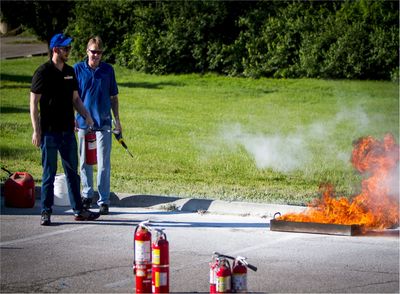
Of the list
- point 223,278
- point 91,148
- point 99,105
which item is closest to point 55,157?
point 91,148

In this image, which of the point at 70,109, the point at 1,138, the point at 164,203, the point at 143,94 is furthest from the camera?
the point at 143,94

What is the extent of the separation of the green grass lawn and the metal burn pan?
145 centimetres

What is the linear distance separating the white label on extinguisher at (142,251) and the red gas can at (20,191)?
14.4 ft

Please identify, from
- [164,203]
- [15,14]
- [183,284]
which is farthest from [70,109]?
[15,14]

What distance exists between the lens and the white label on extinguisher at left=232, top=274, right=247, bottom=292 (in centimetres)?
662

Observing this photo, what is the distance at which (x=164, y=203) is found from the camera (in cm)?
1137

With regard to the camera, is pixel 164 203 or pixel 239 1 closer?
pixel 164 203

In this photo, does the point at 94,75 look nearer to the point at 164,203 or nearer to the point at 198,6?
the point at 164,203

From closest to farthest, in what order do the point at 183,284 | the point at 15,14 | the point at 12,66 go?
the point at 183,284 → the point at 15,14 → the point at 12,66

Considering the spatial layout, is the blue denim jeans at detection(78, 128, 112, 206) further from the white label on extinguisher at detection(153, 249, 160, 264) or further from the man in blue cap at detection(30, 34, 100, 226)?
the white label on extinguisher at detection(153, 249, 160, 264)

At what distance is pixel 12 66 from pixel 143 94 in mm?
6665

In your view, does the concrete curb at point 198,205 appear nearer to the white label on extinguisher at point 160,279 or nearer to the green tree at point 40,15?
the white label on extinguisher at point 160,279

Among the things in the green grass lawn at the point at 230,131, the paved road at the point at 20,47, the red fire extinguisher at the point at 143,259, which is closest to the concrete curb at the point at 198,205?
the green grass lawn at the point at 230,131

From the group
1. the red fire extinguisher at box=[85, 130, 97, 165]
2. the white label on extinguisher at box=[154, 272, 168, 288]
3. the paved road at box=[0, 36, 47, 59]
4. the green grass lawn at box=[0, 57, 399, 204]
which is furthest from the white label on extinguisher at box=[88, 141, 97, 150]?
the paved road at box=[0, 36, 47, 59]
